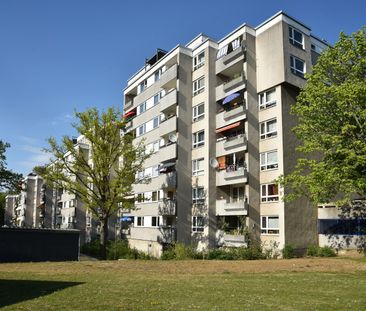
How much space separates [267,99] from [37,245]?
967 inches

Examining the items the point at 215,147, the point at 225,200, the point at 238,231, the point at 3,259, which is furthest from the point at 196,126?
the point at 3,259

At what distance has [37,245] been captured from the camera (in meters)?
35.2

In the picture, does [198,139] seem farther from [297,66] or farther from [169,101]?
[297,66]

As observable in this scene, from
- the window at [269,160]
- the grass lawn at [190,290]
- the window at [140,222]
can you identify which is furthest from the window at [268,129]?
the window at [140,222]

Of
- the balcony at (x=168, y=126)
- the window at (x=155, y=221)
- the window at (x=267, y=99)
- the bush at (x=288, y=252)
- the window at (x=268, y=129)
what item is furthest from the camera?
the window at (x=155, y=221)

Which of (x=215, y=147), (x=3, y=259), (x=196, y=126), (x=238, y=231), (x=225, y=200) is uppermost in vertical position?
(x=196, y=126)

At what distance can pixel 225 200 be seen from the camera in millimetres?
36156

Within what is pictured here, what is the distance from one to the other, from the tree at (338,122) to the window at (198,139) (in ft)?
43.9

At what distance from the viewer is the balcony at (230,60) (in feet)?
121

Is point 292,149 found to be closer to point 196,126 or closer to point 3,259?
point 196,126

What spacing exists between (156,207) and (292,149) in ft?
55.5

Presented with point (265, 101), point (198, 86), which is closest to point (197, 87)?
point (198, 86)

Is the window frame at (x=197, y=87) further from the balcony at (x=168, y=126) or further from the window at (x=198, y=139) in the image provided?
the window at (x=198, y=139)

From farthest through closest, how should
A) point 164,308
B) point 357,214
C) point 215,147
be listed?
point 215,147 → point 357,214 → point 164,308
